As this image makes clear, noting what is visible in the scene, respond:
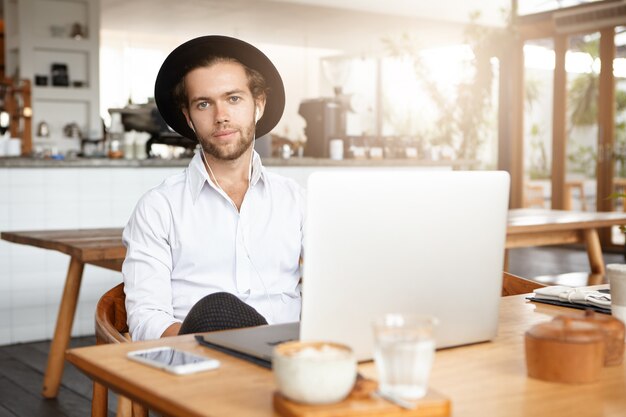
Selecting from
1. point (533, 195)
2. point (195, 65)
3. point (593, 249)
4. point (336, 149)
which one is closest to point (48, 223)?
point (336, 149)

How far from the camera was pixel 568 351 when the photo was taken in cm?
113

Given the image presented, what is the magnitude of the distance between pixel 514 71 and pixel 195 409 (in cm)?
1003

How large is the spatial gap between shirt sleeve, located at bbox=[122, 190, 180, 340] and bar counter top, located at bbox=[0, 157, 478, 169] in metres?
2.91

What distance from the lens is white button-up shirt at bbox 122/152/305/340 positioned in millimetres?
1908

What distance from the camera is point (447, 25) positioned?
11602 millimetres

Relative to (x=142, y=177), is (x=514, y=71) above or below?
above

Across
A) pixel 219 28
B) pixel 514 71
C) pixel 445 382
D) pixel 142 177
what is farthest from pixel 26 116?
pixel 445 382

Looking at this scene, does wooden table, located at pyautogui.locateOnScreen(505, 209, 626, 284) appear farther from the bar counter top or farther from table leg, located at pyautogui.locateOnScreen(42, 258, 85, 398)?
table leg, located at pyautogui.locateOnScreen(42, 258, 85, 398)

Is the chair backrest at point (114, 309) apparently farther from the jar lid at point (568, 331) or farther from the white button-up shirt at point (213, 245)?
the jar lid at point (568, 331)

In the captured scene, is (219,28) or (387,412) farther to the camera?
(219,28)

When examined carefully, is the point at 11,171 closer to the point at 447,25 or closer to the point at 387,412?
the point at 387,412

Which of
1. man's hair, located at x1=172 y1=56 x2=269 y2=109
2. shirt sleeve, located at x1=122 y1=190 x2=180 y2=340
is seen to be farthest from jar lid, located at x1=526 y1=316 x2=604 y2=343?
man's hair, located at x1=172 y1=56 x2=269 y2=109

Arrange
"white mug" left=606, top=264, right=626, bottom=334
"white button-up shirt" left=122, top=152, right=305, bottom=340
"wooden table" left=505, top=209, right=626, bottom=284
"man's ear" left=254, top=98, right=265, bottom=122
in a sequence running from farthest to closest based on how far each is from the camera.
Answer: "wooden table" left=505, top=209, right=626, bottom=284
"man's ear" left=254, top=98, right=265, bottom=122
"white button-up shirt" left=122, top=152, right=305, bottom=340
"white mug" left=606, top=264, right=626, bottom=334

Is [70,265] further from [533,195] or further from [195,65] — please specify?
[533,195]
